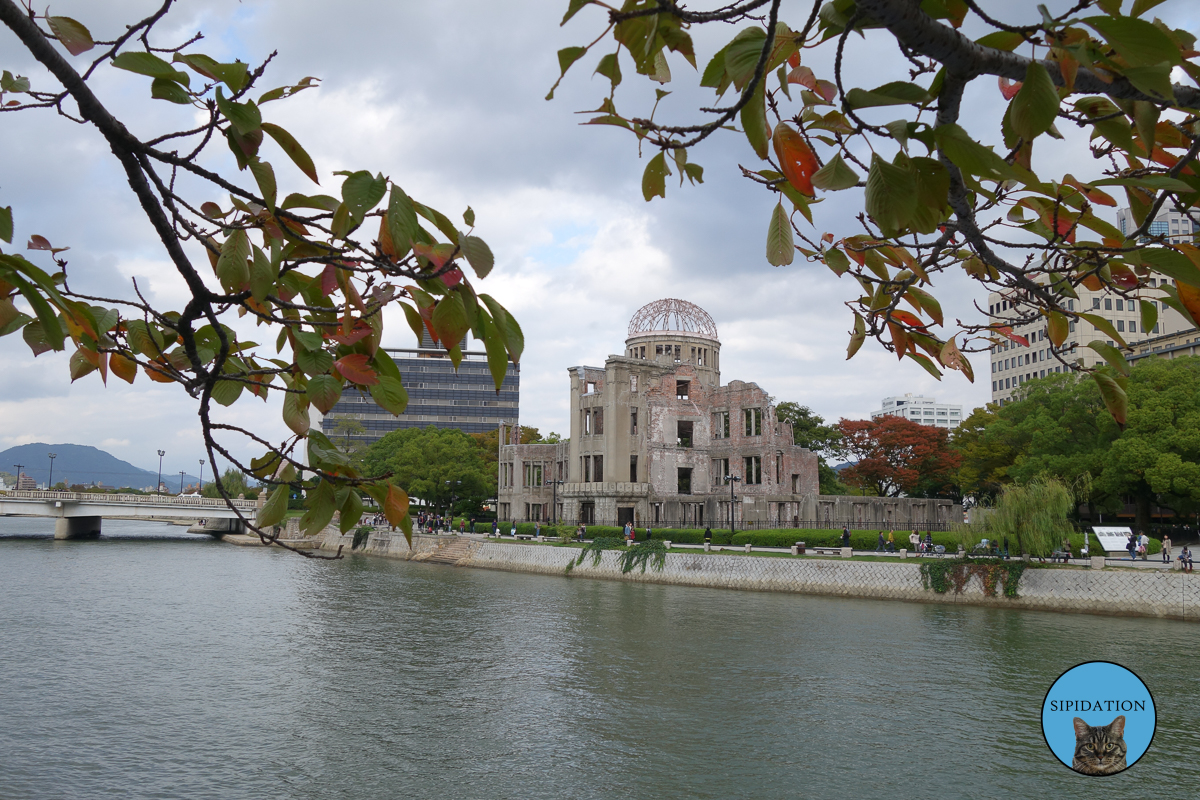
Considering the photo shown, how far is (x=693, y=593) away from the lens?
103ft

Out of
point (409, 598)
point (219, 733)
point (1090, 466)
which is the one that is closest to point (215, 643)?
point (219, 733)

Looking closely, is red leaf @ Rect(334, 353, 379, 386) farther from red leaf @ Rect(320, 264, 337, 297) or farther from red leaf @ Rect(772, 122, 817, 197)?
red leaf @ Rect(772, 122, 817, 197)

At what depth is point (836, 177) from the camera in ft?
7.09

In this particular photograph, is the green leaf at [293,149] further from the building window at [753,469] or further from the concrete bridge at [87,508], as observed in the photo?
the concrete bridge at [87,508]

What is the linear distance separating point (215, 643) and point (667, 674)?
37.5ft

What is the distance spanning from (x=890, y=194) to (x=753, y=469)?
50775mm

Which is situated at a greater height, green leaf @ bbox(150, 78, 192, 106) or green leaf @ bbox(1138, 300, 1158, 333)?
green leaf @ bbox(150, 78, 192, 106)

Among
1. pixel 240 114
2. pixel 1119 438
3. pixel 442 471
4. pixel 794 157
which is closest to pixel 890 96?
pixel 794 157

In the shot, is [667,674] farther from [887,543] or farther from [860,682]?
[887,543]

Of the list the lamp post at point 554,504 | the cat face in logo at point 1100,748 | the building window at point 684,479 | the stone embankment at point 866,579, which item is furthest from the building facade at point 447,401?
the cat face in logo at point 1100,748

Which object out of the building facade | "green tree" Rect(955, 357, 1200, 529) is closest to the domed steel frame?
"green tree" Rect(955, 357, 1200, 529)

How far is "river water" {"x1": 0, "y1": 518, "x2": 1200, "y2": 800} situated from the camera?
11.5 m

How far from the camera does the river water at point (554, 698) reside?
11484 mm

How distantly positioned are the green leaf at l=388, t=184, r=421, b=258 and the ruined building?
4867cm
